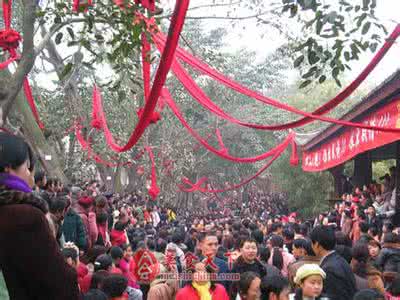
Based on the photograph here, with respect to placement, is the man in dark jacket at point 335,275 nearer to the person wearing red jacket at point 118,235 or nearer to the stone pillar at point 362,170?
the person wearing red jacket at point 118,235

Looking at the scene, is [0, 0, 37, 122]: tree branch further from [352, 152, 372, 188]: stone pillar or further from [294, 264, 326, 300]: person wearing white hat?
[352, 152, 372, 188]: stone pillar

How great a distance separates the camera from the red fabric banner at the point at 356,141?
8578mm

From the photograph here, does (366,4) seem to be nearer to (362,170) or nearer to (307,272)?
(307,272)

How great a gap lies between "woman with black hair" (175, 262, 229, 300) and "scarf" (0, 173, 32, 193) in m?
2.72

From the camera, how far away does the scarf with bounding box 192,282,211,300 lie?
16.4 ft

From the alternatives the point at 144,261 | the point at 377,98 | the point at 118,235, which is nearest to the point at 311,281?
the point at 144,261

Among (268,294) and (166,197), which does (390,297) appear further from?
(166,197)

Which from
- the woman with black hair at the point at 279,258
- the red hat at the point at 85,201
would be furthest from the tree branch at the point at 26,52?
the woman with black hair at the point at 279,258

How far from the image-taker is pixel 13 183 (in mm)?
2434

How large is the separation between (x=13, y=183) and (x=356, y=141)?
378 inches

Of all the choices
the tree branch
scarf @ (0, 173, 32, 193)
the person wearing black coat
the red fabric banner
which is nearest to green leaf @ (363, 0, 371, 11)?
scarf @ (0, 173, 32, 193)

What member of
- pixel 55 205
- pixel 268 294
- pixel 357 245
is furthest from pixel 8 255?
pixel 357 245

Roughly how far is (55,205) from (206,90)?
2487cm

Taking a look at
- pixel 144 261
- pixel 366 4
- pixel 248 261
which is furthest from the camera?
pixel 248 261
